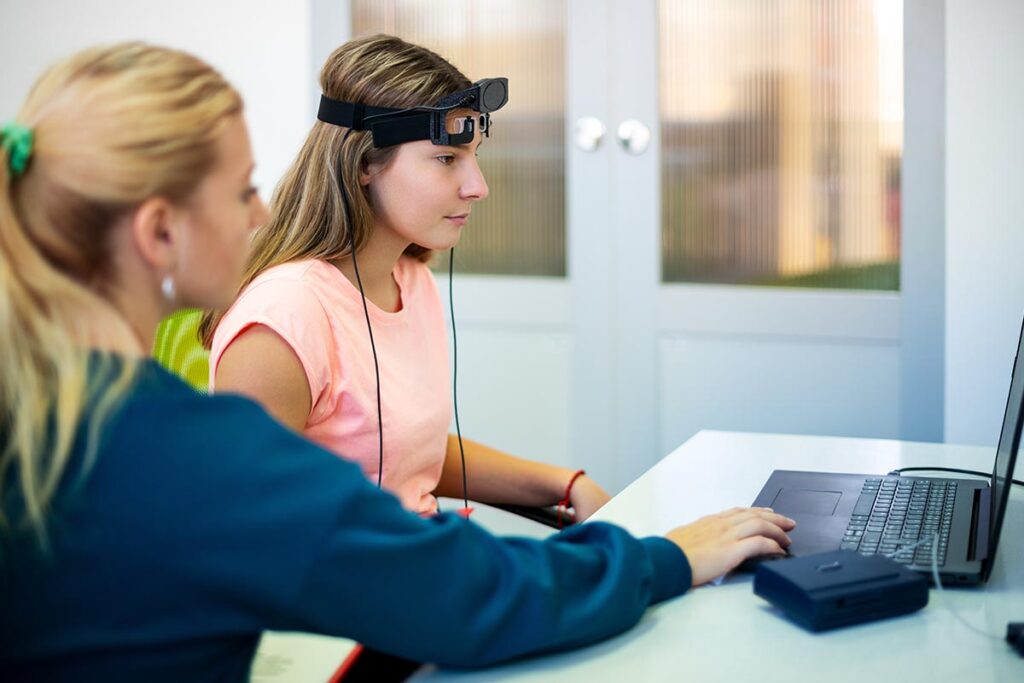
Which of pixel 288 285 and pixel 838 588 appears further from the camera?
pixel 288 285

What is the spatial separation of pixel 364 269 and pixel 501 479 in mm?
417

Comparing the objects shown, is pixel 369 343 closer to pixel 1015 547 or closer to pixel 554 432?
pixel 1015 547

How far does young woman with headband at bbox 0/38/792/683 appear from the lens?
850 mm

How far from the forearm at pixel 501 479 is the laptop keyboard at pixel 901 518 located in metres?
0.52

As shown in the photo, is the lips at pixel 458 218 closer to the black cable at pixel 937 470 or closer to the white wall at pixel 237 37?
the black cable at pixel 937 470

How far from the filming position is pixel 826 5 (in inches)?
115

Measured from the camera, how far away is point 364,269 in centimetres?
176

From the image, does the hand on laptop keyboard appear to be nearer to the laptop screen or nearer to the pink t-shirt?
the laptop screen

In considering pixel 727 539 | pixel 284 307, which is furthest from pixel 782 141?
pixel 727 539

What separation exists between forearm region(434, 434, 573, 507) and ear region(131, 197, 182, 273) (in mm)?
1033

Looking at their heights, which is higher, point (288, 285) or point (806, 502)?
point (288, 285)

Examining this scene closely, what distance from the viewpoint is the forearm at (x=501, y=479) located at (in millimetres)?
1909

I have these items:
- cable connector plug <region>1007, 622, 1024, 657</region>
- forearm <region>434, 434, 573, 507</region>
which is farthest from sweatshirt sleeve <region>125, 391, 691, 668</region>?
forearm <region>434, 434, 573, 507</region>

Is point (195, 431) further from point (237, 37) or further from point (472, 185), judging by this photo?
point (237, 37)
